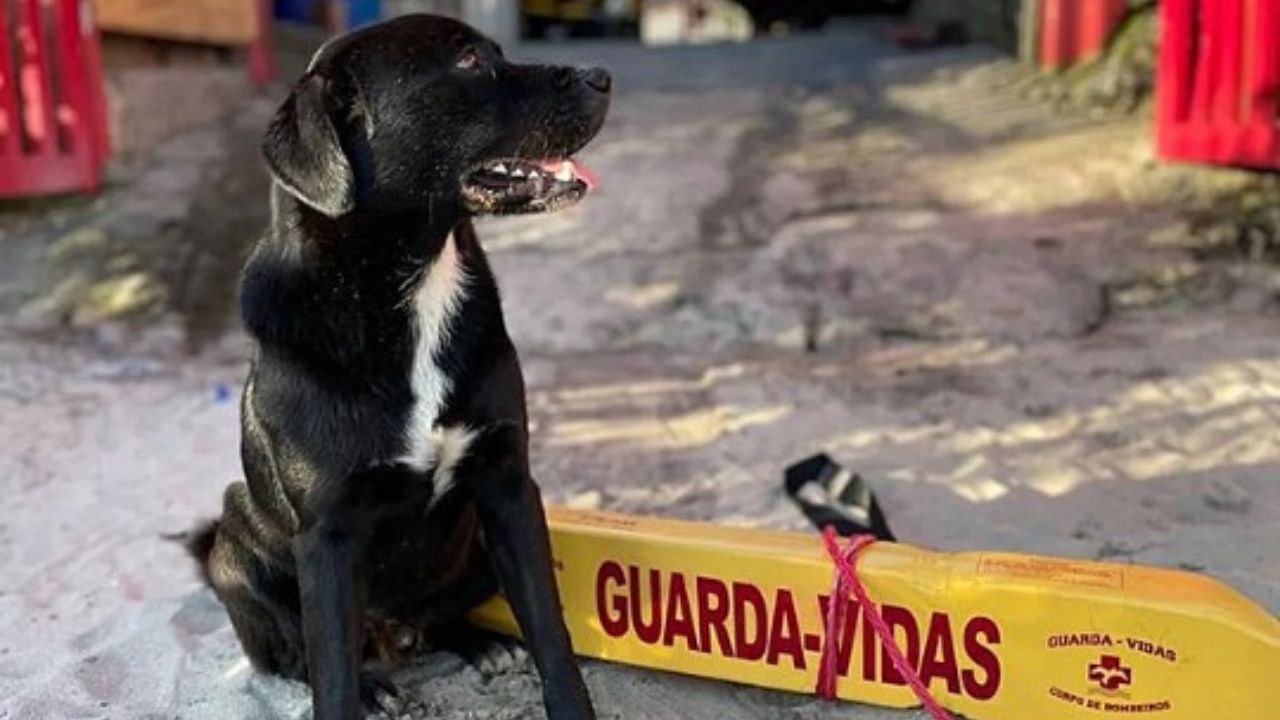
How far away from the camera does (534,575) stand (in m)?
2.56

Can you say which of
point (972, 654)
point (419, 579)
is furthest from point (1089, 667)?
point (419, 579)

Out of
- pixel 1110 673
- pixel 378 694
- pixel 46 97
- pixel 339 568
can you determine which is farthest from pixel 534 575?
pixel 46 97

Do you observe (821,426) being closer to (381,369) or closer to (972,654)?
(972,654)

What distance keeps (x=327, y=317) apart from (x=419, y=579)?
0.52 metres

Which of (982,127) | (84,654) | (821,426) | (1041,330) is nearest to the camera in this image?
(84,654)

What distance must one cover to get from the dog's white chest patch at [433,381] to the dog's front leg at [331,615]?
17 centimetres

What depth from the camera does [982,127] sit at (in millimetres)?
6598

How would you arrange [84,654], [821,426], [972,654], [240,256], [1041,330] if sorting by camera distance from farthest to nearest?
[240,256], [1041,330], [821,426], [84,654], [972,654]

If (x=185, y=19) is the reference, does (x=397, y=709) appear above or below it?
below

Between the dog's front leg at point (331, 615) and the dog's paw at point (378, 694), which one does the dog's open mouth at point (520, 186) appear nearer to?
the dog's front leg at point (331, 615)

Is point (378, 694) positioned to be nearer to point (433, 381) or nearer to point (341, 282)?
point (433, 381)

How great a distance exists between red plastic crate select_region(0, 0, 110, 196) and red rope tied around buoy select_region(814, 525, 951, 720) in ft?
14.3

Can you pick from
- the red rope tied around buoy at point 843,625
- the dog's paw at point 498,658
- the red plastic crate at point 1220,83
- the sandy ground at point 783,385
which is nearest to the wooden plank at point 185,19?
the sandy ground at point 783,385

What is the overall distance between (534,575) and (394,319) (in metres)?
0.47
